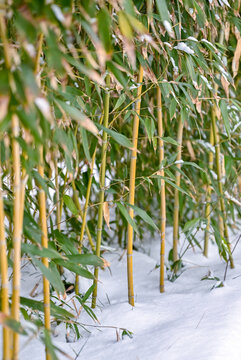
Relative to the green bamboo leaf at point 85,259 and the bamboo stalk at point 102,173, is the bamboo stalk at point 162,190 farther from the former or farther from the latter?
the green bamboo leaf at point 85,259

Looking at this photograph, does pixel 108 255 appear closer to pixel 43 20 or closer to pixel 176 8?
pixel 176 8

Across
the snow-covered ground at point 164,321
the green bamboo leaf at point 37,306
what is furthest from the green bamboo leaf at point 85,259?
the snow-covered ground at point 164,321

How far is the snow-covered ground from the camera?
3.92 ft

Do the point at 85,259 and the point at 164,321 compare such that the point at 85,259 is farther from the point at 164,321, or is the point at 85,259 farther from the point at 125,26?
the point at 125,26

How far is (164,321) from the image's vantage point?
1.41 m

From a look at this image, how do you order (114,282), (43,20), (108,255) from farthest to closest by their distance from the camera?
(108,255) → (114,282) → (43,20)

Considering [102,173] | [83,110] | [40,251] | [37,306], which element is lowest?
[37,306]

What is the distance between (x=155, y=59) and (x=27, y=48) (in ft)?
2.97

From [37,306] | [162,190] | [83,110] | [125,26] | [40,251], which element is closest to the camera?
[125,26]

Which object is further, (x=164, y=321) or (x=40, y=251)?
(x=164, y=321)

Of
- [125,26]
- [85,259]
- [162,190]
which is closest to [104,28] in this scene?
[125,26]

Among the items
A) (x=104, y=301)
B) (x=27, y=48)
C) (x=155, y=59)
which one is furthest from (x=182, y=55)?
(x=104, y=301)

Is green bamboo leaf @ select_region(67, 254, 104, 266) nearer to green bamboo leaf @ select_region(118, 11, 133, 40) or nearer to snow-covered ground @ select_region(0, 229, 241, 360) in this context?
snow-covered ground @ select_region(0, 229, 241, 360)

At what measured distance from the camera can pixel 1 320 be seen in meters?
0.72
